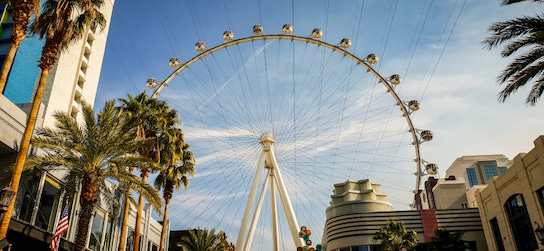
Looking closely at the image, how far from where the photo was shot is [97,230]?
103ft

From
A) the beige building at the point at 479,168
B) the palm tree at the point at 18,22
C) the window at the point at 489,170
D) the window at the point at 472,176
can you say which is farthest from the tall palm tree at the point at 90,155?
the window at the point at 489,170

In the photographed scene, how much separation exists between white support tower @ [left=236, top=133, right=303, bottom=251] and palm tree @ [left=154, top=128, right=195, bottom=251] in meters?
13.3

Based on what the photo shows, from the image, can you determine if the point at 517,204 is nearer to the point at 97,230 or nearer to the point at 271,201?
the point at 271,201

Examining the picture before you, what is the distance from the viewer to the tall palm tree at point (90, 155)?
75.0 ft

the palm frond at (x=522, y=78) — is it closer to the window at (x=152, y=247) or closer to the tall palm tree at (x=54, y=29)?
the tall palm tree at (x=54, y=29)

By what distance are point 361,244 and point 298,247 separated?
3062cm

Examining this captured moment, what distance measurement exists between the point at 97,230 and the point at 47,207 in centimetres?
621

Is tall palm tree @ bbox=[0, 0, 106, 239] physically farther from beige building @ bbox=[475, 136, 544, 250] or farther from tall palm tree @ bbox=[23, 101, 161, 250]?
beige building @ bbox=[475, 136, 544, 250]


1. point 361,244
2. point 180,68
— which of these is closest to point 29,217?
point 180,68

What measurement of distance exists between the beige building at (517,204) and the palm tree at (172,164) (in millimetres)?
30704

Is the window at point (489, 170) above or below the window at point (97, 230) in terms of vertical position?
above

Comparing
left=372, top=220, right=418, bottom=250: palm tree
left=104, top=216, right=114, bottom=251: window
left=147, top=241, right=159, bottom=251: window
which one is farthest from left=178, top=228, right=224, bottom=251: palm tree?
left=372, top=220, right=418, bottom=250: palm tree

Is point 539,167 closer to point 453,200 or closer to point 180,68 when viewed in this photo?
point 180,68

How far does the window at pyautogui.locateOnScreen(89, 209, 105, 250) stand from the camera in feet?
101
